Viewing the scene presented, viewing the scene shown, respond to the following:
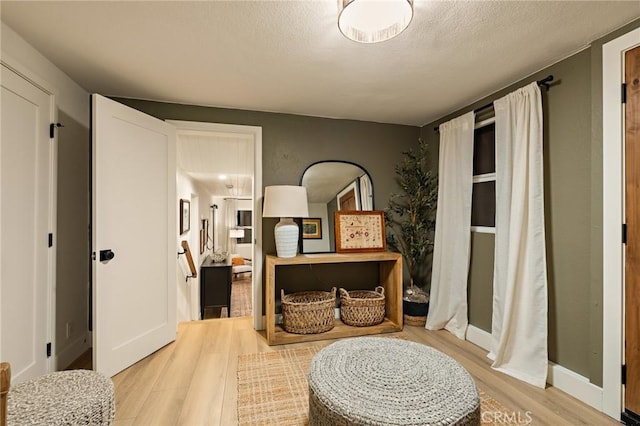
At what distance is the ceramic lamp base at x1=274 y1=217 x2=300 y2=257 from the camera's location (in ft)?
9.37

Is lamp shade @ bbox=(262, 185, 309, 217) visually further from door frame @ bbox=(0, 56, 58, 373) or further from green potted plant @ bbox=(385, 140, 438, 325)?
door frame @ bbox=(0, 56, 58, 373)

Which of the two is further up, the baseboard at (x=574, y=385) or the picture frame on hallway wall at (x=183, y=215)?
the picture frame on hallway wall at (x=183, y=215)

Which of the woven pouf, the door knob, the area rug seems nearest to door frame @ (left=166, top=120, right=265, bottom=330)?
the area rug

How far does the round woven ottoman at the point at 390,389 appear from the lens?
3.95 feet

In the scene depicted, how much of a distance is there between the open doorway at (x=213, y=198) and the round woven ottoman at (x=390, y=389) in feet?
5.88

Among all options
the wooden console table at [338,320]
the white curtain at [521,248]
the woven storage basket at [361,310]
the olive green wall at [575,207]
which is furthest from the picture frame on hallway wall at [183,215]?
the olive green wall at [575,207]

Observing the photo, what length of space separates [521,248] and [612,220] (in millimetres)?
567

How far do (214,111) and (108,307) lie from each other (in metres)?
1.96

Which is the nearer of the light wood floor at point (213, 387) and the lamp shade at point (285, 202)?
the light wood floor at point (213, 387)

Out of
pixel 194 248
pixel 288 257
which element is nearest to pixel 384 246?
pixel 288 257

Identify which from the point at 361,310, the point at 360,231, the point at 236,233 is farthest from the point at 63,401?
the point at 236,233

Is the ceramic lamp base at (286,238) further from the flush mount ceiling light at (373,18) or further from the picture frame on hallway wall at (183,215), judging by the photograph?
the picture frame on hallway wall at (183,215)

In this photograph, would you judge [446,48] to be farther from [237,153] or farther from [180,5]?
[237,153]

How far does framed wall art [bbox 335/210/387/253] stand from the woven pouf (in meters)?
2.22
